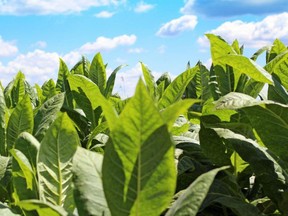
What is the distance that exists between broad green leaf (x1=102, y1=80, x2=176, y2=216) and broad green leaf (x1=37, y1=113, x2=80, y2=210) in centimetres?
36

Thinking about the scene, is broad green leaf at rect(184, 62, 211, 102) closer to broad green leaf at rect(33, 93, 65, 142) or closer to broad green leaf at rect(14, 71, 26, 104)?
broad green leaf at rect(14, 71, 26, 104)

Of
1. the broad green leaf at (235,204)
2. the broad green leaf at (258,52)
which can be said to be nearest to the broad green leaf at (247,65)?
the broad green leaf at (235,204)

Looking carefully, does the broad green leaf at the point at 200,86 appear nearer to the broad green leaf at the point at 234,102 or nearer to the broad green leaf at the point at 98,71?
the broad green leaf at the point at 98,71

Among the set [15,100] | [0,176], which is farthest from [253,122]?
[15,100]

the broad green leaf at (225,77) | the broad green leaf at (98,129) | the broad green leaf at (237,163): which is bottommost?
the broad green leaf at (237,163)

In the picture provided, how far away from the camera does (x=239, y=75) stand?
9.06 feet

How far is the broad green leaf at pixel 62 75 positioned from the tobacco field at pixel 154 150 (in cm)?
21

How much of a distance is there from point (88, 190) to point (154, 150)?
10.5 inches

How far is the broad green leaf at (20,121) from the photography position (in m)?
2.30

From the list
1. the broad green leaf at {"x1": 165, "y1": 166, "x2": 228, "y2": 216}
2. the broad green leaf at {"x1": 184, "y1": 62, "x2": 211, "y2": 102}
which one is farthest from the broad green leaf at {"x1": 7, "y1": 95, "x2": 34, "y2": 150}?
the broad green leaf at {"x1": 184, "y1": 62, "x2": 211, "y2": 102}

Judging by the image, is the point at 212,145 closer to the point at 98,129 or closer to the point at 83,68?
the point at 98,129

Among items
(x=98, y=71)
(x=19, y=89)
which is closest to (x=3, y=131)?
(x=98, y=71)

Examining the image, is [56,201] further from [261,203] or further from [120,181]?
[261,203]

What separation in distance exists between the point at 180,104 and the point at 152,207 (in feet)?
0.89
